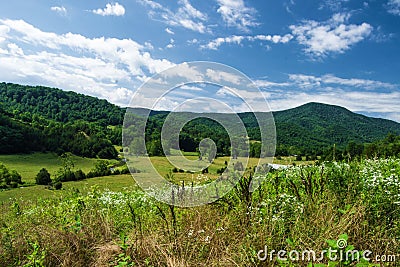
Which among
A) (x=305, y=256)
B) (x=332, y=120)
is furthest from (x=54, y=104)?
(x=332, y=120)

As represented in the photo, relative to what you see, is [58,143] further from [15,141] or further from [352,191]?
[352,191]

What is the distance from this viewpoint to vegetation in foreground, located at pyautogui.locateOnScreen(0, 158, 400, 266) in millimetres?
3391

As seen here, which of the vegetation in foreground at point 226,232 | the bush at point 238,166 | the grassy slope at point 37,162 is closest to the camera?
the vegetation in foreground at point 226,232

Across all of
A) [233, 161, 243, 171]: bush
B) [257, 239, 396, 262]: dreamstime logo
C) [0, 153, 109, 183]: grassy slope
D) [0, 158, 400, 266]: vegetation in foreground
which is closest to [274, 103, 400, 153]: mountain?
[0, 153, 109, 183]: grassy slope

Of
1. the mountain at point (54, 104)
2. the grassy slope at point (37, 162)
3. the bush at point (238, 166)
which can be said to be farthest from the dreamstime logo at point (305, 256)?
the mountain at point (54, 104)

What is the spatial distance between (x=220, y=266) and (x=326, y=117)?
141 metres

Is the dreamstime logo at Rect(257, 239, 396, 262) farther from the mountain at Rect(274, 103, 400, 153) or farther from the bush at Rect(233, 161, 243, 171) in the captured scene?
the mountain at Rect(274, 103, 400, 153)

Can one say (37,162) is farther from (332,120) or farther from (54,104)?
(332,120)

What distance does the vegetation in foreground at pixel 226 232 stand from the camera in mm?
3391

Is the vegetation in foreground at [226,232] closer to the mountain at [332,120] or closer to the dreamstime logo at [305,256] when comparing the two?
the dreamstime logo at [305,256]

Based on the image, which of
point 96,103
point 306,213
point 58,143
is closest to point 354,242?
point 306,213

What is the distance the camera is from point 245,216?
4.09 meters

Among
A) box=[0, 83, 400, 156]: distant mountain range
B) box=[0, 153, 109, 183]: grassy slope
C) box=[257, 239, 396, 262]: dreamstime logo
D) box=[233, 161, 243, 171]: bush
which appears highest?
box=[0, 83, 400, 156]: distant mountain range

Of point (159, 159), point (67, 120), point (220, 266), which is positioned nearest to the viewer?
point (220, 266)
